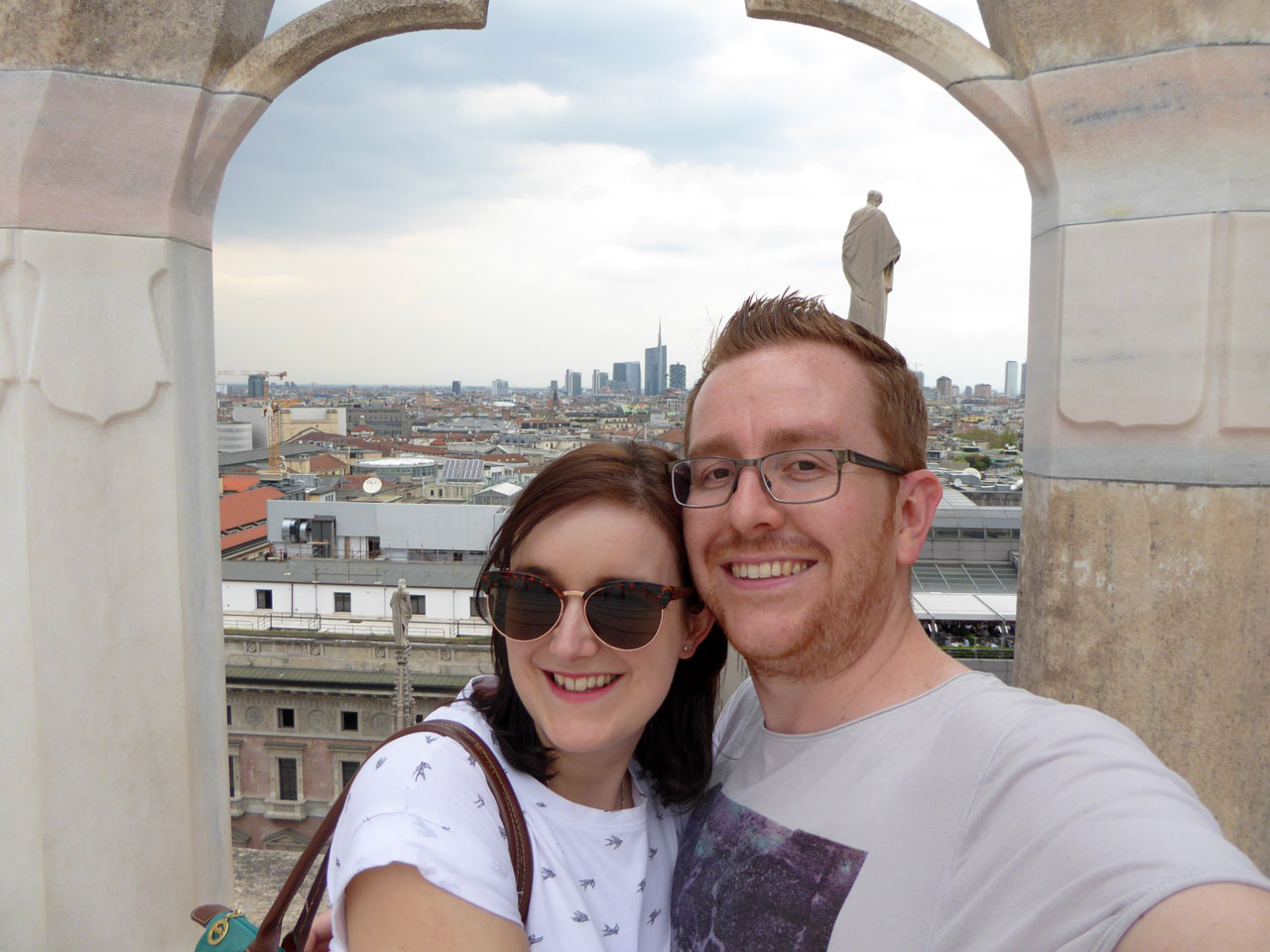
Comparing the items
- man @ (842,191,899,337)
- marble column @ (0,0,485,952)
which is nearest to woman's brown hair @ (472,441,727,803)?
marble column @ (0,0,485,952)

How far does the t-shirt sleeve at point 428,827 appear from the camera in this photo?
976mm

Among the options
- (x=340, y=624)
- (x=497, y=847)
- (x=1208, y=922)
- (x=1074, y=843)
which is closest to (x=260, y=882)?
(x=497, y=847)

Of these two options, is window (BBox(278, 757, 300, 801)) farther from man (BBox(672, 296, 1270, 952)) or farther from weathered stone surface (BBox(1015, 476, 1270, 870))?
man (BBox(672, 296, 1270, 952))

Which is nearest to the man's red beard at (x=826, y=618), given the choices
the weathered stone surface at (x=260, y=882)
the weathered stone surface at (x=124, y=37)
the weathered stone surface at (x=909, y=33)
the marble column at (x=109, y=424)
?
the weathered stone surface at (x=909, y=33)

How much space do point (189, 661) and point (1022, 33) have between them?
2959mm

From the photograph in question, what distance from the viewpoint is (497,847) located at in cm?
107

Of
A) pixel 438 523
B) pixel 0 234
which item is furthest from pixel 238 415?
pixel 0 234

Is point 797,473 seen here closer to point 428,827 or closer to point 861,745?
point 861,745

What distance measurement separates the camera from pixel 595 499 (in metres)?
1.26

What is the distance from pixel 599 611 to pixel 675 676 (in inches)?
13.9

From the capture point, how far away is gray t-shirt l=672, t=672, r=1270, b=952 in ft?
2.56

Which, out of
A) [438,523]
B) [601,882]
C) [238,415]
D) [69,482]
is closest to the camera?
[601,882]

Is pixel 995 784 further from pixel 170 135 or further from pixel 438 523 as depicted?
pixel 438 523

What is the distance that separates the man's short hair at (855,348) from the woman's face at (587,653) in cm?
33
